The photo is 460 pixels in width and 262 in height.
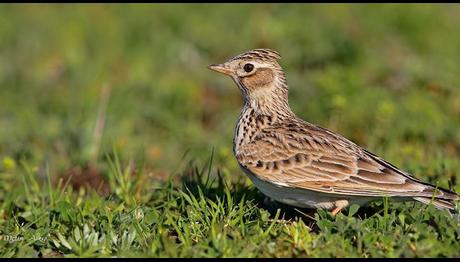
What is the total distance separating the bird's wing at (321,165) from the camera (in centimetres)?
609

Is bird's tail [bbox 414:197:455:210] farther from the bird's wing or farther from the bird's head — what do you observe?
the bird's head

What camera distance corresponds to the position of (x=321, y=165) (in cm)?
641

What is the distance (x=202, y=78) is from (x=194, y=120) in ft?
3.69

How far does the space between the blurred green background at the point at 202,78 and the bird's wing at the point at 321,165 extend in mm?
1298

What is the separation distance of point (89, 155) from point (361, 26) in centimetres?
583

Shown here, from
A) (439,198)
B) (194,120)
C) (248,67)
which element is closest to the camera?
(439,198)

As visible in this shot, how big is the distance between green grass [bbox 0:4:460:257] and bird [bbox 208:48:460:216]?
0.18m

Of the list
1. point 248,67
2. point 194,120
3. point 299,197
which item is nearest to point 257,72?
point 248,67

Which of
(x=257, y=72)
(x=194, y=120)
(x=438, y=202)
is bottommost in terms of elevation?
(x=194, y=120)

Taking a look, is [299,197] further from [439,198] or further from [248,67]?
[248,67]

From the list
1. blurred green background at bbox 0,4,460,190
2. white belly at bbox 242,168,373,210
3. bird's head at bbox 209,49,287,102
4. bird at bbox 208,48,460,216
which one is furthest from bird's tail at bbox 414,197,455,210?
bird's head at bbox 209,49,287,102

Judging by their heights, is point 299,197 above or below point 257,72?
below

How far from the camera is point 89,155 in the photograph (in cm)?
884

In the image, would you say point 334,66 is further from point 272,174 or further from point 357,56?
point 272,174
